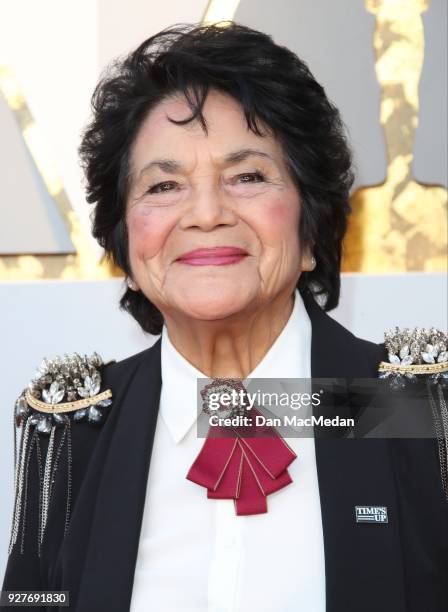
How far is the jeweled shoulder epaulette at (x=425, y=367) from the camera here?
4.58ft

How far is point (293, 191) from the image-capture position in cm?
145

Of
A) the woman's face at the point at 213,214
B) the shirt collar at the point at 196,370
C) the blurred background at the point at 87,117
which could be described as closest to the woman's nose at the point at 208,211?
the woman's face at the point at 213,214

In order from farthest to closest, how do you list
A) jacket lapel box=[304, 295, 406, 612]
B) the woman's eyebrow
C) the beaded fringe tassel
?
the beaded fringe tassel → the woman's eyebrow → jacket lapel box=[304, 295, 406, 612]

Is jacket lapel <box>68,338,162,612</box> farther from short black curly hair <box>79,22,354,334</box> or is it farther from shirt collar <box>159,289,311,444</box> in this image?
short black curly hair <box>79,22,354,334</box>

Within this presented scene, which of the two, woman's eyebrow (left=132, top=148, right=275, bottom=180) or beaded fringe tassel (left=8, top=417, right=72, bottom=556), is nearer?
woman's eyebrow (left=132, top=148, right=275, bottom=180)

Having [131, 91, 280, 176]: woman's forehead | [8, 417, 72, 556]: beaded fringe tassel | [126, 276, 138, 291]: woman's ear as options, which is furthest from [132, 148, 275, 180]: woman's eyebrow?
[8, 417, 72, 556]: beaded fringe tassel

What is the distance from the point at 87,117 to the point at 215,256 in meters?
0.81

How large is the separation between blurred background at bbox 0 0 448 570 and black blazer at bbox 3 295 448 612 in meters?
0.50

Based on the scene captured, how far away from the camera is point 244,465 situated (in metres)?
1.39

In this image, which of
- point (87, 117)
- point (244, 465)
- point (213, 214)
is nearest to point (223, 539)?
point (244, 465)

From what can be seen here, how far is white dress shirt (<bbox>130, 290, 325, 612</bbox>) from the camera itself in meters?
1.27

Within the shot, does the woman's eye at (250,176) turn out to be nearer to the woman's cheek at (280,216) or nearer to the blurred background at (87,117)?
the woman's cheek at (280,216)

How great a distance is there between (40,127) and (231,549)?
115 cm

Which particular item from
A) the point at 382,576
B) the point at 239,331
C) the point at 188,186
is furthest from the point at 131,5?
the point at 382,576
